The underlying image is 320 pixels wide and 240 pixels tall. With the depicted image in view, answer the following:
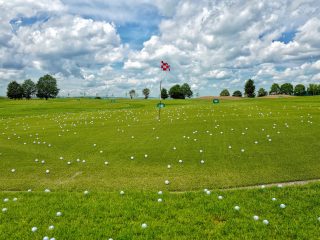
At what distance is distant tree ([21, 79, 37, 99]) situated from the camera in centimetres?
14525

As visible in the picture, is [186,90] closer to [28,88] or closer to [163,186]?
[28,88]

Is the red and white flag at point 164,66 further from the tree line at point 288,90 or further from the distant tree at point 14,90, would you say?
the distant tree at point 14,90

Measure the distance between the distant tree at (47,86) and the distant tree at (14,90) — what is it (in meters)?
11.5

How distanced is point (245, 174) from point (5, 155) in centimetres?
1240

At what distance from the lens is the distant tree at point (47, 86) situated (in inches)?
5413

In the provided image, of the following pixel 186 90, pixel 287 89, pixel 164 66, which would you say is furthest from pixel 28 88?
pixel 287 89

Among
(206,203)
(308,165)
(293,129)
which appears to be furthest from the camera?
(293,129)

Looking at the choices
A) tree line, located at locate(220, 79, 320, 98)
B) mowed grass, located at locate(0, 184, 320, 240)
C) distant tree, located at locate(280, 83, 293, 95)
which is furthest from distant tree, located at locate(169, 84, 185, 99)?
mowed grass, located at locate(0, 184, 320, 240)

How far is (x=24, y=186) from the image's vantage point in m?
9.85

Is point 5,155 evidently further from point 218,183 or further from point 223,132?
point 223,132

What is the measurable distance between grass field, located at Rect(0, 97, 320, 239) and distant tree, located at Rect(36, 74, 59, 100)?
130m

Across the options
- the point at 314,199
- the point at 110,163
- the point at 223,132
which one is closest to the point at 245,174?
the point at 314,199

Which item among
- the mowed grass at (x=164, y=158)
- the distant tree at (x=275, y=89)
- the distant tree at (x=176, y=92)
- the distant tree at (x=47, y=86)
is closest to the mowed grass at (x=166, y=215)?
the mowed grass at (x=164, y=158)

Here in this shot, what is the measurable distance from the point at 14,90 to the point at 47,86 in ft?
65.7
